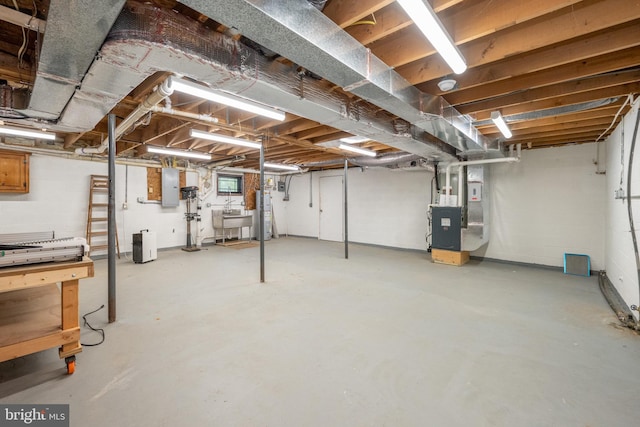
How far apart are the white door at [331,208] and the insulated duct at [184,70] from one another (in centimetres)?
536

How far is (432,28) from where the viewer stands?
1.45 m

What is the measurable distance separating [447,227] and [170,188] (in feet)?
21.3

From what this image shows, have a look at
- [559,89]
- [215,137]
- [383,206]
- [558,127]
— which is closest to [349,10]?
[559,89]

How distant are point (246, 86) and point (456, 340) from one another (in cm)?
277

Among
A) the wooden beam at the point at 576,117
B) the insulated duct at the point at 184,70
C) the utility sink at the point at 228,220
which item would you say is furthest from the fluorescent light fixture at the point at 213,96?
the utility sink at the point at 228,220

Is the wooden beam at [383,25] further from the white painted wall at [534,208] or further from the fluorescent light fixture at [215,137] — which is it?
the white painted wall at [534,208]

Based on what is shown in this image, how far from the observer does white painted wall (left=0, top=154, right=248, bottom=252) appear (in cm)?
495

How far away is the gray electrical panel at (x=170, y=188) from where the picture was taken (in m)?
6.63

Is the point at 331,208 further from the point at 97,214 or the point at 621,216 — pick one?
the point at 621,216

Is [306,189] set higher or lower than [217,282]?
higher

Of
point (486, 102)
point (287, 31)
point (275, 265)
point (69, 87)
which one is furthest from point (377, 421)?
point (275, 265)

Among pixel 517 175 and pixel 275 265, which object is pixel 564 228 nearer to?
pixel 517 175

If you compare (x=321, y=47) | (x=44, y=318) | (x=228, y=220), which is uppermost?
(x=321, y=47)

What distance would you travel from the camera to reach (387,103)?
2.44m
